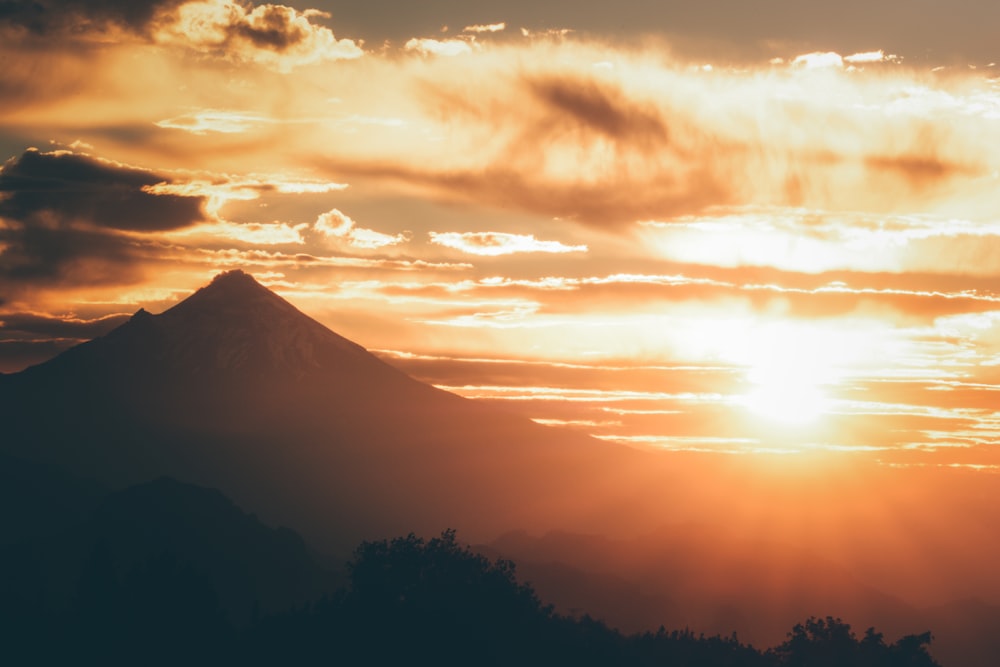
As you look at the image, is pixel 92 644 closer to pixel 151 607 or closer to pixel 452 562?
pixel 151 607

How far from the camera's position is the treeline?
84188 millimetres

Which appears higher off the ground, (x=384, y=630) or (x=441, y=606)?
(x=441, y=606)

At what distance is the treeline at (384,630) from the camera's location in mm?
84188

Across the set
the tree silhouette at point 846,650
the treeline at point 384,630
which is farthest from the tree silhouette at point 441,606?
the tree silhouette at point 846,650

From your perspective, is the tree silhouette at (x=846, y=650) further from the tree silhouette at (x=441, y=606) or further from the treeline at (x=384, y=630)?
the tree silhouette at (x=441, y=606)

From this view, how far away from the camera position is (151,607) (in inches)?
3720

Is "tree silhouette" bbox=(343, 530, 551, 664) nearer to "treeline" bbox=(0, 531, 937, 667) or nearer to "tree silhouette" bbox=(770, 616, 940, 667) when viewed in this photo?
"treeline" bbox=(0, 531, 937, 667)

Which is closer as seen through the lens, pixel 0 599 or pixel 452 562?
pixel 452 562

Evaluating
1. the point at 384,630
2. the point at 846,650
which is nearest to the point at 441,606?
the point at 384,630

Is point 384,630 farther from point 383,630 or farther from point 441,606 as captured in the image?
point 441,606

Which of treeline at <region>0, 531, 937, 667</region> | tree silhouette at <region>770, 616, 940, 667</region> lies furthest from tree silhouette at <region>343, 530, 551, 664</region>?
tree silhouette at <region>770, 616, 940, 667</region>

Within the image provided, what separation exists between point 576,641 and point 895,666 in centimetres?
2514

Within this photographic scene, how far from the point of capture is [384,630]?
84.1 metres

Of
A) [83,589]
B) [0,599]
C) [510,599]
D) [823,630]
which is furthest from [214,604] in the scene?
[823,630]
